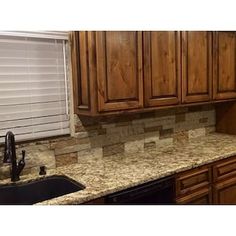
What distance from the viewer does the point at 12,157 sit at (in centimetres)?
177

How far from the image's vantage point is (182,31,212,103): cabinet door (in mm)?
2354

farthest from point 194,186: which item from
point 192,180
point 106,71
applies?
point 106,71

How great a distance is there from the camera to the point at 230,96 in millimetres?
2727

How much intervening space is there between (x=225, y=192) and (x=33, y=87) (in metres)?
1.71

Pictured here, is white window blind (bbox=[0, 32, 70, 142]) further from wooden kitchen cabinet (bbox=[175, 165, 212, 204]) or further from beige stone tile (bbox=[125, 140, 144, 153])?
wooden kitchen cabinet (bbox=[175, 165, 212, 204])

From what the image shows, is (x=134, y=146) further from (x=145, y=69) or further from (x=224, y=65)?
(x=224, y=65)

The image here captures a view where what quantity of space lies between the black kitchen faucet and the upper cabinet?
520 millimetres

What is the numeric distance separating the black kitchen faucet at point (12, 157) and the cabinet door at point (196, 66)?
1.35m

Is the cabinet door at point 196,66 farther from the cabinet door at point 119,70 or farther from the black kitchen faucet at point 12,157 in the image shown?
the black kitchen faucet at point 12,157

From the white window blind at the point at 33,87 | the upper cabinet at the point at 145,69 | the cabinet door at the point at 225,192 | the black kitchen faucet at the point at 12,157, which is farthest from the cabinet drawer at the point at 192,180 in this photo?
the black kitchen faucet at the point at 12,157

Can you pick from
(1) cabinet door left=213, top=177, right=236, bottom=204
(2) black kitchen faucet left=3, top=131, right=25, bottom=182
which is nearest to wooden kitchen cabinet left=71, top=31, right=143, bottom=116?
(2) black kitchen faucet left=3, top=131, right=25, bottom=182

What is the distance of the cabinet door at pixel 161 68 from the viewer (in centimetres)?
212
